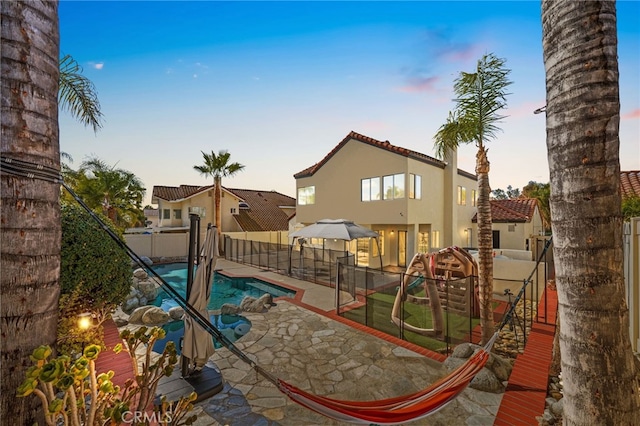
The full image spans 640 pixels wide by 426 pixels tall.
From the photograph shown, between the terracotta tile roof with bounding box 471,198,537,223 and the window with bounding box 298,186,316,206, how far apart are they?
12.8 m

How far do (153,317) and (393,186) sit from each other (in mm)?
13140

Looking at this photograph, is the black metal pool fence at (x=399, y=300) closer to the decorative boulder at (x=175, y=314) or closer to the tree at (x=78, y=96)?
the decorative boulder at (x=175, y=314)

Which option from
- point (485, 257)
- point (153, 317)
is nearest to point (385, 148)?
point (485, 257)

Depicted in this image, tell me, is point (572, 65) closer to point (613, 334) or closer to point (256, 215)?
point (613, 334)

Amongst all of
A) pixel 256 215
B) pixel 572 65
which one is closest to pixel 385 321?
pixel 572 65

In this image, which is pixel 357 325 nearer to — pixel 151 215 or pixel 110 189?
pixel 110 189

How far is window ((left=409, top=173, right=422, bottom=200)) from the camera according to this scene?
50.3ft

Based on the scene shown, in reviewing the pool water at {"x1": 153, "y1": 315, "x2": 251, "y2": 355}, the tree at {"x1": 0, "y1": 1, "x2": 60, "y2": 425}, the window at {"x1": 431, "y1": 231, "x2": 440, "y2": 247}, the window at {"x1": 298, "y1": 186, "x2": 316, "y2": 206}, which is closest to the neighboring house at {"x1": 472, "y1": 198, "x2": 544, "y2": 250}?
the window at {"x1": 431, "y1": 231, "x2": 440, "y2": 247}

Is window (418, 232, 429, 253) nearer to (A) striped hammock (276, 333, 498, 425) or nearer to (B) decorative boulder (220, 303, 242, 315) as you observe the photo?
(B) decorative boulder (220, 303, 242, 315)

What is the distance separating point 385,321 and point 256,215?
87.1ft

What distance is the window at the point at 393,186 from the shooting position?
50.4 ft

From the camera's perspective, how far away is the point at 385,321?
29.1 ft

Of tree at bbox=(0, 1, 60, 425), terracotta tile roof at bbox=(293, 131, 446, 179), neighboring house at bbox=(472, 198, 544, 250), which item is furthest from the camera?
neighboring house at bbox=(472, 198, 544, 250)

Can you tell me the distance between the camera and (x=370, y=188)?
17000 millimetres
